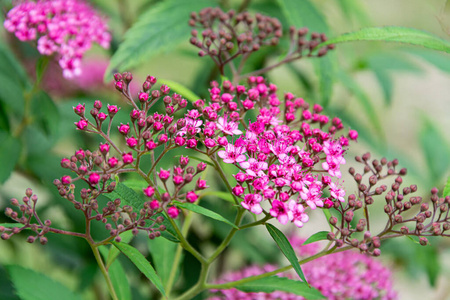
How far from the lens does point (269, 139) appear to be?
841 mm

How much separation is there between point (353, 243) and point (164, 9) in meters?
0.77

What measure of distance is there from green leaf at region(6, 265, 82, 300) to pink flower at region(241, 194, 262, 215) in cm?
43

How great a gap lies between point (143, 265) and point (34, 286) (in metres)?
0.31

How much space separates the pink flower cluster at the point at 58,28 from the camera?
1168 mm

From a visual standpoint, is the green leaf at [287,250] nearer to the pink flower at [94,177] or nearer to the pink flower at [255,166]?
the pink flower at [255,166]

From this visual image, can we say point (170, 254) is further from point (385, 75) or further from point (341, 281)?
point (385, 75)

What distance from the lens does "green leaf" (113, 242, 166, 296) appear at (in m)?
0.75

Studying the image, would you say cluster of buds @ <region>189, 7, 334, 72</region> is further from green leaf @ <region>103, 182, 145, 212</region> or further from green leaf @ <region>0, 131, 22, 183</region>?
green leaf @ <region>0, 131, 22, 183</region>

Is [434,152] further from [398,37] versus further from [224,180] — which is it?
[224,180]

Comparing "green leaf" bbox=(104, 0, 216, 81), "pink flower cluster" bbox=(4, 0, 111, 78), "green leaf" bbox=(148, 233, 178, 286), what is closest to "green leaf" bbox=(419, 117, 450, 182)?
"green leaf" bbox=(104, 0, 216, 81)

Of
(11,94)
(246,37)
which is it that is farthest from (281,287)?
(11,94)

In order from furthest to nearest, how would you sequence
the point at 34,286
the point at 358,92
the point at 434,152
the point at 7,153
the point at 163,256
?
1. the point at 434,152
2. the point at 358,92
3. the point at 7,153
4. the point at 163,256
5. the point at 34,286

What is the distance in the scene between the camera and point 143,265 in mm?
766

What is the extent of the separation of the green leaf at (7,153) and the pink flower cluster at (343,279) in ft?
1.74
